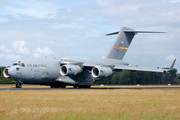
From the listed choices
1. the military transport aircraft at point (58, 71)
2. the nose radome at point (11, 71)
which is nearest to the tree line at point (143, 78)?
the military transport aircraft at point (58, 71)

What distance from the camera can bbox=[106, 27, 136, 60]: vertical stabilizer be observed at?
3850cm

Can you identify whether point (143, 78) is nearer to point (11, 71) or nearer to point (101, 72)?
point (101, 72)

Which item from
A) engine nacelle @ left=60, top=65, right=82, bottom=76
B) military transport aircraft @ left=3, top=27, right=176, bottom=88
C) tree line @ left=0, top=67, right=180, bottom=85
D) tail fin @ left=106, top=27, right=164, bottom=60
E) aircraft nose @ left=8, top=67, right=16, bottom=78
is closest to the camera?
aircraft nose @ left=8, top=67, right=16, bottom=78

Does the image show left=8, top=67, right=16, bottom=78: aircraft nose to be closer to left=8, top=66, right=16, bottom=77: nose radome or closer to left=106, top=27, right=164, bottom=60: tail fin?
left=8, top=66, right=16, bottom=77: nose radome

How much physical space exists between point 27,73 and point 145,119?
860 inches

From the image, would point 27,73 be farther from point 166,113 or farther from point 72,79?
point 166,113

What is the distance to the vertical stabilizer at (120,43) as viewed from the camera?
126 feet

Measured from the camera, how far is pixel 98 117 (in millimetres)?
10438

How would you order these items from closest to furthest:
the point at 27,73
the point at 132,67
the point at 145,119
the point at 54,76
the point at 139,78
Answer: the point at 145,119
the point at 27,73
the point at 54,76
the point at 132,67
the point at 139,78

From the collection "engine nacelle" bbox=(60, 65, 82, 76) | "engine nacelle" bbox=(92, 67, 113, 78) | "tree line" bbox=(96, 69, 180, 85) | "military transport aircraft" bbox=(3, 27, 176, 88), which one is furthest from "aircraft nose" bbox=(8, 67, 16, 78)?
"tree line" bbox=(96, 69, 180, 85)

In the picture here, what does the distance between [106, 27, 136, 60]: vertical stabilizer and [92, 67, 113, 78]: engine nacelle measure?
20.6ft

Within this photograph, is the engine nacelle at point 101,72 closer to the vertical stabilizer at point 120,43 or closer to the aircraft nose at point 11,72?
the vertical stabilizer at point 120,43

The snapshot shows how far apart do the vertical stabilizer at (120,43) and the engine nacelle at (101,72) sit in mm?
6271

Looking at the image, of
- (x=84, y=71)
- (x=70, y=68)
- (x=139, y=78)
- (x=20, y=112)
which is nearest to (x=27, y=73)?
(x=70, y=68)
